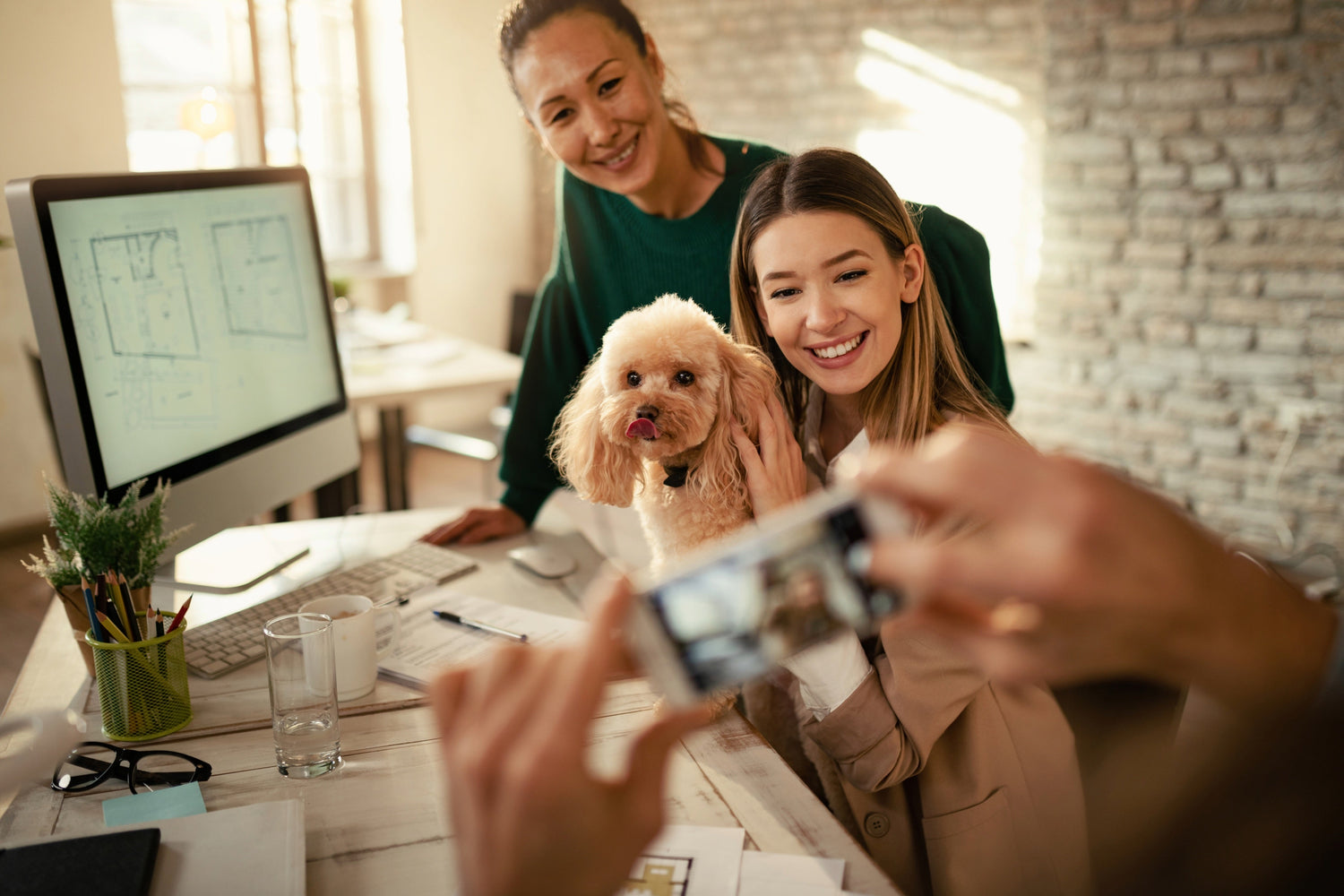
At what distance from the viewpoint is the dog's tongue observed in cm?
125

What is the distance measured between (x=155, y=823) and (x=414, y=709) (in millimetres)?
345

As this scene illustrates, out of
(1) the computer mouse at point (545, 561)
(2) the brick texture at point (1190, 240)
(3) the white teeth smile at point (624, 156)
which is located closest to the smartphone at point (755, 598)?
(1) the computer mouse at point (545, 561)

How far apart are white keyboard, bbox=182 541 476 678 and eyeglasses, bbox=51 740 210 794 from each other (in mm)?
178

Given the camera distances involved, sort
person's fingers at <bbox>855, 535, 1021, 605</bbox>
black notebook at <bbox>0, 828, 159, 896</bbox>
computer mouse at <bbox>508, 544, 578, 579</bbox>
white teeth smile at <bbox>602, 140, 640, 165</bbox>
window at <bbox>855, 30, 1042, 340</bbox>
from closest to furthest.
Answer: person's fingers at <bbox>855, 535, 1021, 605</bbox> → black notebook at <bbox>0, 828, 159, 896</bbox> → computer mouse at <bbox>508, 544, 578, 579</bbox> → white teeth smile at <bbox>602, 140, 640, 165</bbox> → window at <bbox>855, 30, 1042, 340</bbox>

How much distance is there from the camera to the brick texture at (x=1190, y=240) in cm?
353

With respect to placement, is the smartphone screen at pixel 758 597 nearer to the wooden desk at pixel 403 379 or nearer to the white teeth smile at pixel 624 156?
the white teeth smile at pixel 624 156

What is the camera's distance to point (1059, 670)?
1.80 feet

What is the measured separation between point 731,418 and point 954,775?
1.72 ft

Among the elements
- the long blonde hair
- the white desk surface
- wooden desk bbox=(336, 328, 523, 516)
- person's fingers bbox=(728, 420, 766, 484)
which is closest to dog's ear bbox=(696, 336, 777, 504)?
person's fingers bbox=(728, 420, 766, 484)

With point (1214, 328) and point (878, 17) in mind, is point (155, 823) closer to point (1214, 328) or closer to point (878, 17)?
point (1214, 328)

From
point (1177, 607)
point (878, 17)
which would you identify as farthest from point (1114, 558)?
point (878, 17)

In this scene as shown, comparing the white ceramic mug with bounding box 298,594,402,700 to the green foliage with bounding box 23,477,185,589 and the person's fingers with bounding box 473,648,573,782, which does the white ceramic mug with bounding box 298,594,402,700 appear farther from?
the person's fingers with bounding box 473,648,573,782

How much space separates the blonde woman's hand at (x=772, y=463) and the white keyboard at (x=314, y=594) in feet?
1.93

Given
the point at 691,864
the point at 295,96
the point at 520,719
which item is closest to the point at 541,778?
the point at 520,719
